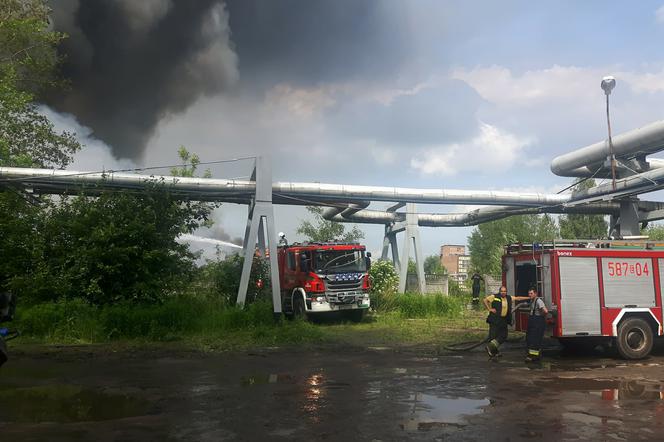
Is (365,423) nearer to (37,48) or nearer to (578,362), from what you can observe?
(578,362)

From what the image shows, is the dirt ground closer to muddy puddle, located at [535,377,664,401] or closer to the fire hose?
muddy puddle, located at [535,377,664,401]

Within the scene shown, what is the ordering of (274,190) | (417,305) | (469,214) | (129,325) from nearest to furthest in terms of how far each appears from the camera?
1. (129,325)
2. (274,190)
3. (417,305)
4. (469,214)

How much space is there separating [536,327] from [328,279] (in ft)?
25.3

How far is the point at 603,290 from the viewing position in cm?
1193

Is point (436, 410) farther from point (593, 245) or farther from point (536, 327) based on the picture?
point (593, 245)

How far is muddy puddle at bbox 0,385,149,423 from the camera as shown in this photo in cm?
686

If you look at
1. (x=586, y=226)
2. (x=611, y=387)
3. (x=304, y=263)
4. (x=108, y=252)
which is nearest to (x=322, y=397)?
(x=611, y=387)

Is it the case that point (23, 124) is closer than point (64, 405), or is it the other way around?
point (64, 405)

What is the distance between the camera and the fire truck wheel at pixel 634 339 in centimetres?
1176

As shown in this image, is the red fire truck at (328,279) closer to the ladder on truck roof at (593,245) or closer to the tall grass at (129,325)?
the tall grass at (129,325)

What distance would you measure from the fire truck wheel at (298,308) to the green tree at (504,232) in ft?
127

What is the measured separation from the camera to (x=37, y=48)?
69.9 ft

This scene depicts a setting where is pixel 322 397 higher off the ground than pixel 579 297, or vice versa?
pixel 579 297

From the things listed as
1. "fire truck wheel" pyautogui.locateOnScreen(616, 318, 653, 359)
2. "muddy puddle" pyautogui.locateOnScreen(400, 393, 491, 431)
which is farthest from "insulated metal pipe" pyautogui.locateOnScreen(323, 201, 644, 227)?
"muddy puddle" pyautogui.locateOnScreen(400, 393, 491, 431)
